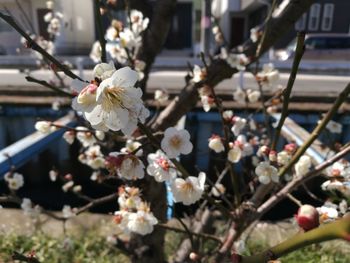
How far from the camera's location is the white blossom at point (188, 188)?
149 cm

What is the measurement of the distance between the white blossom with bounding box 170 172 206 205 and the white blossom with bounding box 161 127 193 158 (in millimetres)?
210

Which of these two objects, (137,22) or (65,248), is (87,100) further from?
(65,248)

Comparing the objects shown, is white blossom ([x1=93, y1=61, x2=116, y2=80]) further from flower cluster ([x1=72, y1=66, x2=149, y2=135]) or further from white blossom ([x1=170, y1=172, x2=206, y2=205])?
white blossom ([x1=170, y1=172, x2=206, y2=205])

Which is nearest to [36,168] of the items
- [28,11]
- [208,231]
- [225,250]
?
[208,231]

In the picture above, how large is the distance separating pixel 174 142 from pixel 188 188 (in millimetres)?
316

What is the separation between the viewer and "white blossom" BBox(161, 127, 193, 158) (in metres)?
1.23

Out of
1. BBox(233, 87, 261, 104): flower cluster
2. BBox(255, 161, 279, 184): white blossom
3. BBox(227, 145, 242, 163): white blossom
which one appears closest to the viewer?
BBox(255, 161, 279, 184): white blossom

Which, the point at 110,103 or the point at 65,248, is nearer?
the point at 110,103

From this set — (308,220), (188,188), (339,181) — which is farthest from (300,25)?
(308,220)

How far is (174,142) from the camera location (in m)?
1.27

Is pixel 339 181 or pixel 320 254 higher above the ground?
pixel 339 181

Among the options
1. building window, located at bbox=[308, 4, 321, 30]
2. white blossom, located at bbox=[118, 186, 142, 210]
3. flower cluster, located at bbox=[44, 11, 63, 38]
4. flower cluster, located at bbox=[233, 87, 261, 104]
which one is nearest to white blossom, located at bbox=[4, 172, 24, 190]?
white blossom, located at bbox=[118, 186, 142, 210]

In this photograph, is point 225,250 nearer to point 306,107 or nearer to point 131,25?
point 131,25

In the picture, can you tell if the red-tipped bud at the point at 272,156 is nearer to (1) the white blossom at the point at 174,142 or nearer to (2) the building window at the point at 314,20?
(1) the white blossom at the point at 174,142
